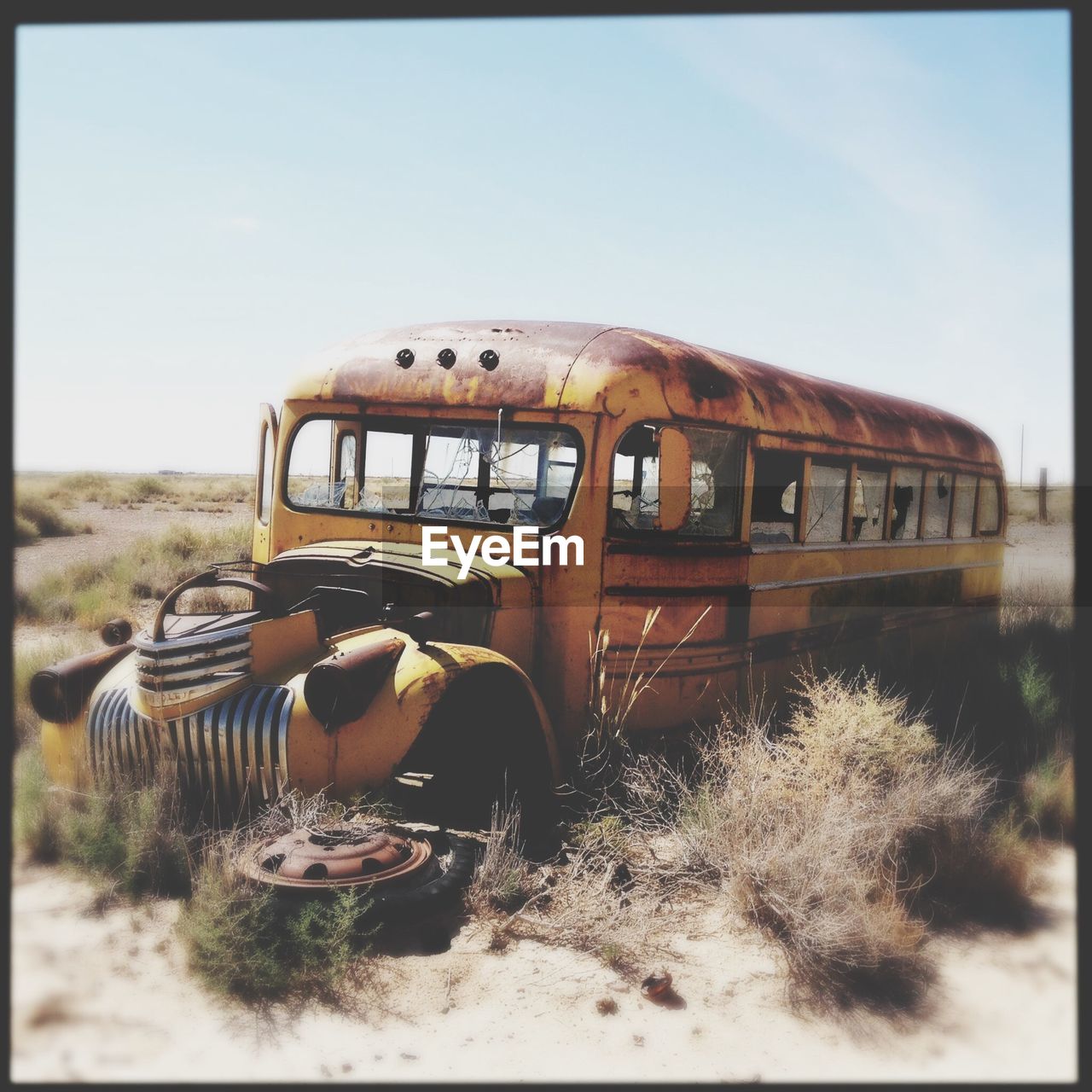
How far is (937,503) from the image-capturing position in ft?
23.5


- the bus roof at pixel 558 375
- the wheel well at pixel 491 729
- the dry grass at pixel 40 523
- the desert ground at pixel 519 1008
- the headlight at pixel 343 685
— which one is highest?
the bus roof at pixel 558 375

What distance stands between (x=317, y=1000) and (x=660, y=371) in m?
2.92

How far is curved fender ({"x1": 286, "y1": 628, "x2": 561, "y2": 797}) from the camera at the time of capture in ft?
11.2

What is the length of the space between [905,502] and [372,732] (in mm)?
4692

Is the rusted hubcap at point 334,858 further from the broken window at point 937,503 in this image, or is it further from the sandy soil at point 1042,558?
the sandy soil at point 1042,558

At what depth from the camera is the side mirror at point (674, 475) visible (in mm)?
4109

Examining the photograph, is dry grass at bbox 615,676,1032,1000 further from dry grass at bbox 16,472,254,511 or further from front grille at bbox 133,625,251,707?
dry grass at bbox 16,472,254,511

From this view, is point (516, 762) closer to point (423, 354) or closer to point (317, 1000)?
point (317, 1000)

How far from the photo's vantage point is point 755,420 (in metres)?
4.78

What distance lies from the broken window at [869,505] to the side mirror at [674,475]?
2205 mm

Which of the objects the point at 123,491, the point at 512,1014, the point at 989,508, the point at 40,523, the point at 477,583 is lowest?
the point at 512,1014

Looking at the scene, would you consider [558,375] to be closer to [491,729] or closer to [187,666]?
[491,729]
